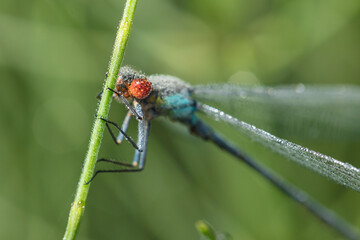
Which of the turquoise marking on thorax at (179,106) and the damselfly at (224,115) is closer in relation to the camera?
the damselfly at (224,115)

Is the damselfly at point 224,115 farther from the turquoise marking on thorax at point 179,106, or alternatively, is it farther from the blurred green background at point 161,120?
the blurred green background at point 161,120

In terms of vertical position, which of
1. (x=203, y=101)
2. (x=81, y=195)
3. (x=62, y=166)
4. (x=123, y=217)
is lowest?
(x=123, y=217)

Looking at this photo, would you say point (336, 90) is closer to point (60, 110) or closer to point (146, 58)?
point (146, 58)

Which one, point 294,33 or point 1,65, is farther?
point 294,33

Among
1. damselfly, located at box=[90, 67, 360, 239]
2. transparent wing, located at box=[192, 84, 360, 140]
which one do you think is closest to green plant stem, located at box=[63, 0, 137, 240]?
damselfly, located at box=[90, 67, 360, 239]

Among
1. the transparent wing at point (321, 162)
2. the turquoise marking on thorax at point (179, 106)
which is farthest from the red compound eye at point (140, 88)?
the transparent wing at point (321, 162)

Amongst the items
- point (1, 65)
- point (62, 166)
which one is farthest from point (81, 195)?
point (1, 65)
